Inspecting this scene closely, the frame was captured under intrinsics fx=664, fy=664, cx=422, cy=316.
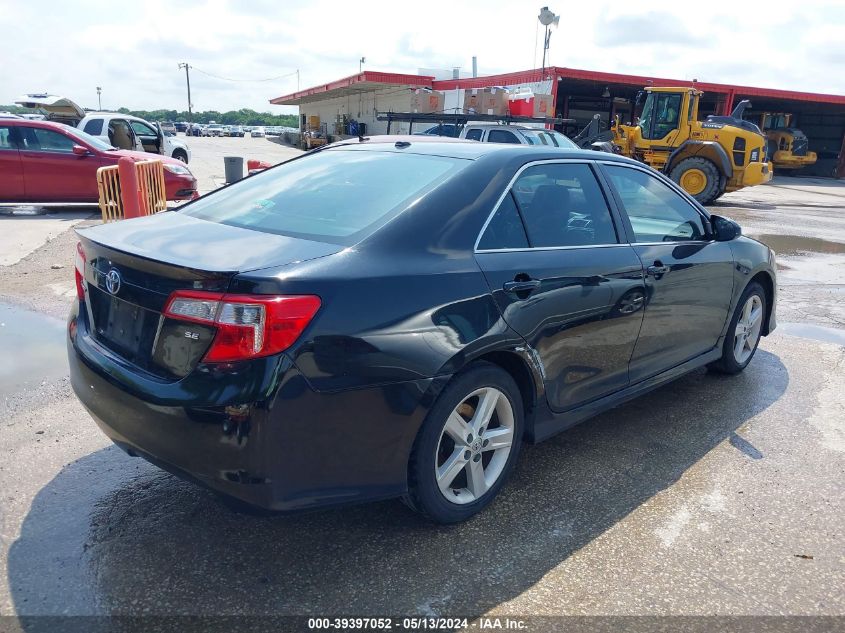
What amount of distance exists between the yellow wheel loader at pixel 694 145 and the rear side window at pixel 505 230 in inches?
568

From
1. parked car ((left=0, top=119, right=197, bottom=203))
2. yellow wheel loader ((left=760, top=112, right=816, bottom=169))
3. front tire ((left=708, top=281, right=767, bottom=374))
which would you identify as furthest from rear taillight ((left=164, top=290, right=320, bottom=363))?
yellow wheel loader ((left=760, top=112, right=816, bottom=169))

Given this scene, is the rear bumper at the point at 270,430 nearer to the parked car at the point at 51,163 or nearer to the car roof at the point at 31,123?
the parked car at the point at 51,163

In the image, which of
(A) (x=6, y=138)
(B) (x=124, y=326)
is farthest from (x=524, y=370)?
(A) (x=6, y=138)

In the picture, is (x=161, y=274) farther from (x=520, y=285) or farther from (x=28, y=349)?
(x=28, y=349)

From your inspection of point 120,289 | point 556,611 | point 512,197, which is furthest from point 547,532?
point 120,289

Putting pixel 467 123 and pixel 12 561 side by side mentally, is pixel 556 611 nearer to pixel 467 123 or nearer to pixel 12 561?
pixel 12 561

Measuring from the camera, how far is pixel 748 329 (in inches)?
192

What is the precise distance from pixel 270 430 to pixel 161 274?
689 mm

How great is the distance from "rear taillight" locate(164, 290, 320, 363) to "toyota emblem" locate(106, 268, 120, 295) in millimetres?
507

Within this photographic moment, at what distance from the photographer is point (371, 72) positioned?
32.3 m

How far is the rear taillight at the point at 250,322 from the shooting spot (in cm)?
219

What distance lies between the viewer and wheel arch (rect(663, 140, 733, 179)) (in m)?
16.8

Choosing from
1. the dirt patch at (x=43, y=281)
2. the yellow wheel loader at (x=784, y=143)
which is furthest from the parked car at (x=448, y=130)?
the yellow wheel loader at (x=784, y=143)

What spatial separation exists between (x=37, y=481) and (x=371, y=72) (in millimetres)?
31820
